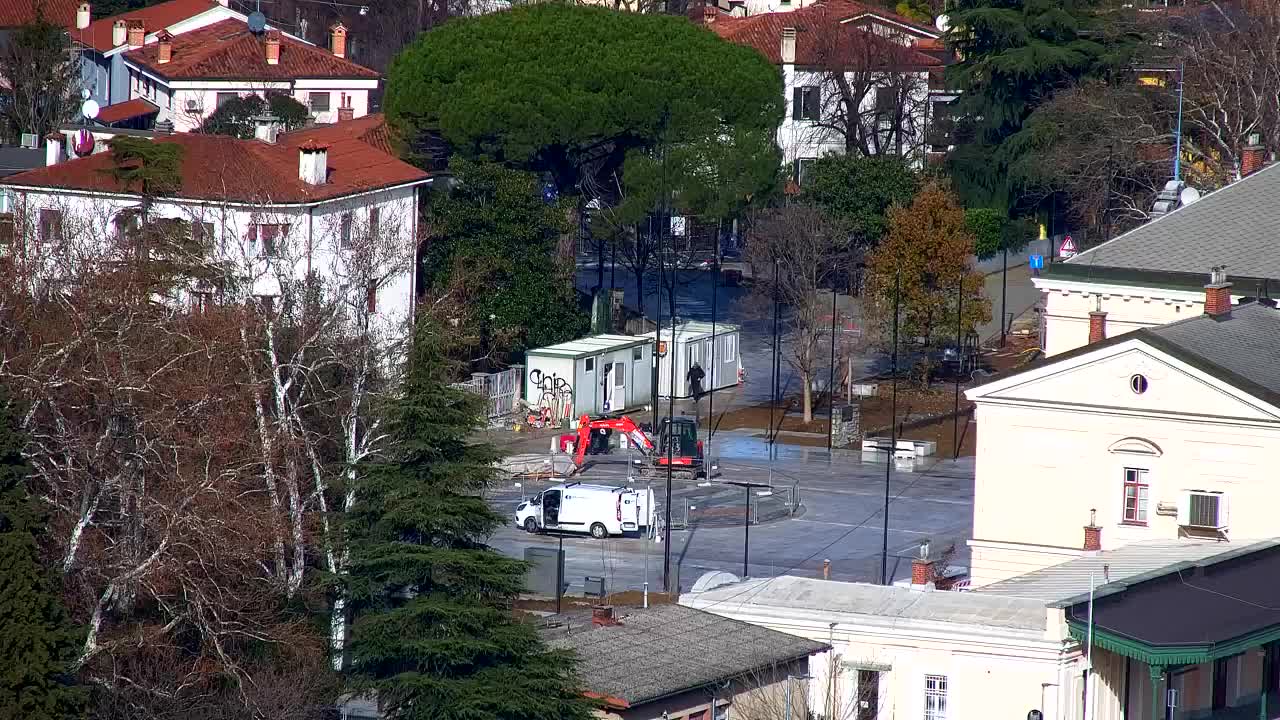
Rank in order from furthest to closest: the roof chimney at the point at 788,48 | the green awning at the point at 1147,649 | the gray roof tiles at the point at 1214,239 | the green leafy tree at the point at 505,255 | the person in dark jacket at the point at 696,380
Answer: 1. the roof chimney at the point at 788,48
2. the green leafy tree at the point at 505,255
3. the person in dark jacket at the point at 696,380
4. the gray roof tiles at the point at 1214,239
5. the green awning at the point at 1147,649

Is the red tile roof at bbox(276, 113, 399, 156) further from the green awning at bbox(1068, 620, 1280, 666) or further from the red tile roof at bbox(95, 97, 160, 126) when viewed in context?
the green awning at bbox(1068, 620, 1280, 666)

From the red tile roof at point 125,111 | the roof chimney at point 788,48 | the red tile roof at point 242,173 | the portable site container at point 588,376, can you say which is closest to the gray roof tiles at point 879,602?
the red tile roof at point 242,173

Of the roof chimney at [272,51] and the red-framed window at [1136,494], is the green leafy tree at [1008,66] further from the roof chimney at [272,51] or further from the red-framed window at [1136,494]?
the red-framed window at [1136,494]

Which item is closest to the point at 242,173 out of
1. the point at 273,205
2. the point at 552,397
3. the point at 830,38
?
the point at 273,205

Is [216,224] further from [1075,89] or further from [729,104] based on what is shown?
[1075,89]

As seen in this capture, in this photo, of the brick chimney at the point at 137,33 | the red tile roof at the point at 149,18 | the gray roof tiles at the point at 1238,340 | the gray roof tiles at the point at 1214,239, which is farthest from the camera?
the red tile roof at the point at 149,18

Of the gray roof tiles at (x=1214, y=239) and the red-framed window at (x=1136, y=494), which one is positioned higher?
the gray roof tiles at (x=1214, y=239)

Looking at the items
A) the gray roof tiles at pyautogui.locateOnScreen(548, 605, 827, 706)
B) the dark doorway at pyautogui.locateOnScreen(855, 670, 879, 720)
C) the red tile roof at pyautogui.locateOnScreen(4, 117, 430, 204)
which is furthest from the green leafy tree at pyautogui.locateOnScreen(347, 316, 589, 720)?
the red tile roof at pyautogui.locateOnScreen(4, 117, 430, 204)
